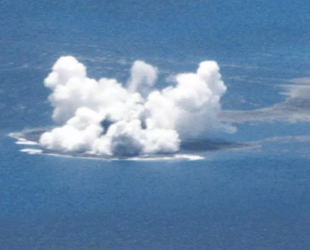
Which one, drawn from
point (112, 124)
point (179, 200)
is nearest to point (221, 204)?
point (179, 200)

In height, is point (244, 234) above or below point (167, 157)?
below

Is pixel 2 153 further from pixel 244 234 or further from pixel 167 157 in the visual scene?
pixel 244 234

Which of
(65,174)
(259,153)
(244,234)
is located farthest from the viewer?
(259,153)

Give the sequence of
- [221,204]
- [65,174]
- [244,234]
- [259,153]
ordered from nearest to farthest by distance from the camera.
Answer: [244,234] → [221,204] → [65,174] → [259,153]

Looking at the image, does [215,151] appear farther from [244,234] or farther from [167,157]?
[244,234]

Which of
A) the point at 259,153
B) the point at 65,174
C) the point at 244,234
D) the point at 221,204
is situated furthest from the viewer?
the point at 259,153

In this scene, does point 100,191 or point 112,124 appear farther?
point 112,124

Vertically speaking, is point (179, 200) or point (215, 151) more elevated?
point (215, 151)

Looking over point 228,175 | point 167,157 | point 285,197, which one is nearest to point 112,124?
point 167,157

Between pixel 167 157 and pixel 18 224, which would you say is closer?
pixel 18 224
